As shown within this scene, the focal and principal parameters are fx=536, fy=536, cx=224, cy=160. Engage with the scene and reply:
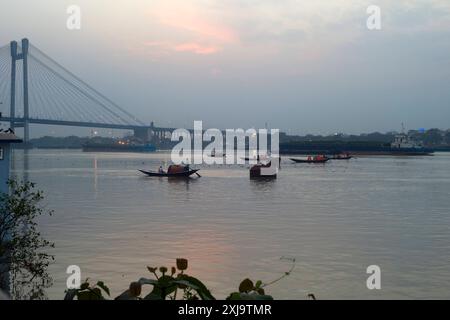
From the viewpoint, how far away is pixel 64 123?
10556 cm

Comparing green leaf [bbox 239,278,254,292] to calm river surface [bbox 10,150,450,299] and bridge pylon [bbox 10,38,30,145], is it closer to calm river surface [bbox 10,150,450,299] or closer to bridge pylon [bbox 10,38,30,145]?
calm river surface [bbox 10,150,450,299]

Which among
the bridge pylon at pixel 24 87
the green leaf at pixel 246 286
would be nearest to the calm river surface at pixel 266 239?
the green leaf at pixel 246 286

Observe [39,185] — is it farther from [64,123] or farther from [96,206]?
[64,123]

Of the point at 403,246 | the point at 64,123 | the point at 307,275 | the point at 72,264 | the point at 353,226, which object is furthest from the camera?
the point at 64,123

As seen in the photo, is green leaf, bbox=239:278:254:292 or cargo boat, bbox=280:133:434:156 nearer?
green leaf, bbox=239:278:254:292

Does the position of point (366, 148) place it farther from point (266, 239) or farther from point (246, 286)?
point (246, 286)

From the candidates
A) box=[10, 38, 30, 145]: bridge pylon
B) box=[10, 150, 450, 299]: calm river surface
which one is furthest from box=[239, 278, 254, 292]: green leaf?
box=[10, 38, 30, 145]: bridge pylon

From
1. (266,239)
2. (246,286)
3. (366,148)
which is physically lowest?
(266,239)

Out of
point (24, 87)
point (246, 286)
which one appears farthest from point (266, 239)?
point (24, 87)

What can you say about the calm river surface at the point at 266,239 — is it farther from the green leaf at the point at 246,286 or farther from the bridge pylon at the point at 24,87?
the bridge pylon at the point at 24,87

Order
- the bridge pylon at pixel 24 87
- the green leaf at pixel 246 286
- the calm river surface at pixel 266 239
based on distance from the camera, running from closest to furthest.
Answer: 1. the green leaf at pixel 246 286
2. the calm river surface at pixel 266 239
3. the bridge pylon at pixel 24 87

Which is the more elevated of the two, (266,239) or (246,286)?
(246,286)
